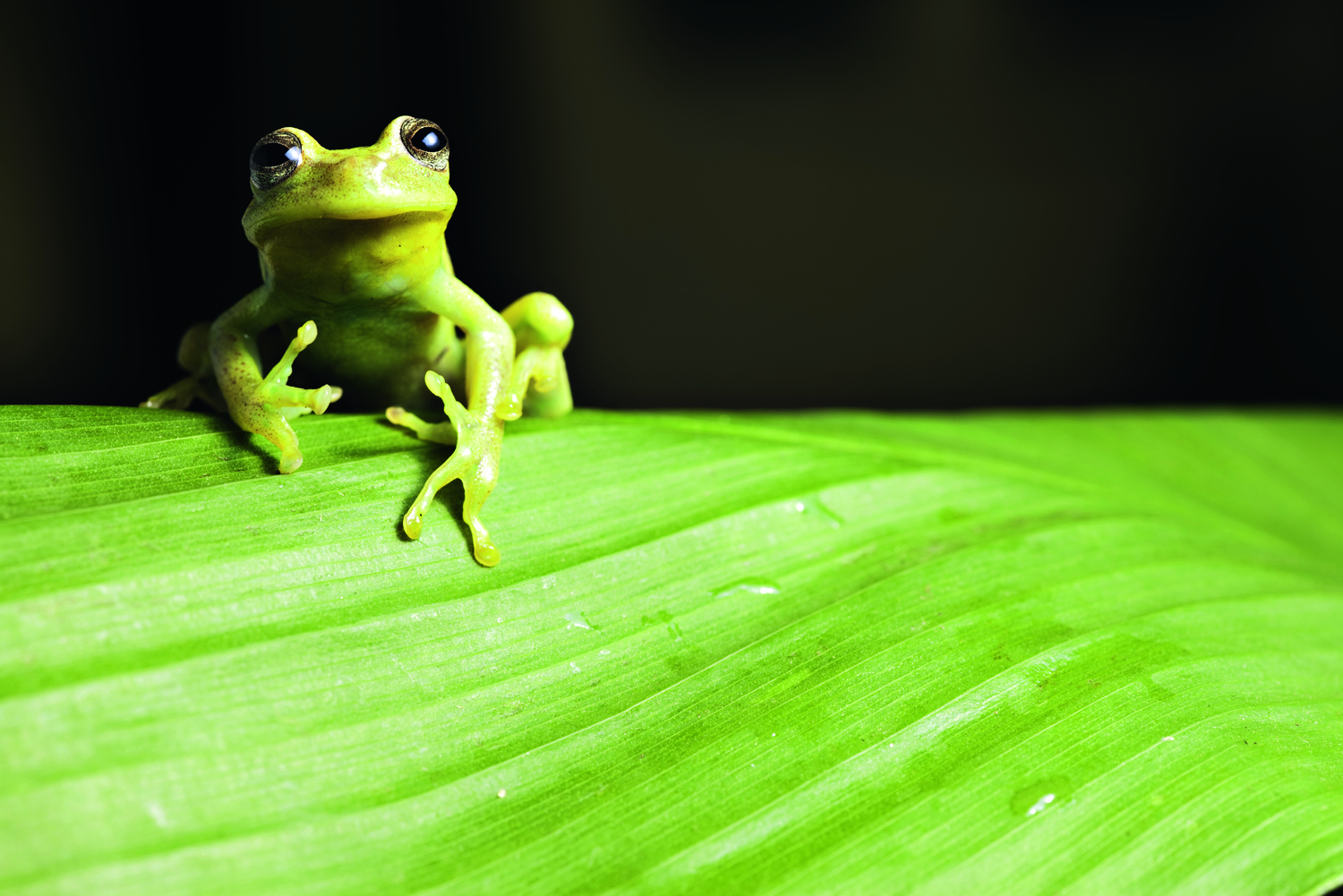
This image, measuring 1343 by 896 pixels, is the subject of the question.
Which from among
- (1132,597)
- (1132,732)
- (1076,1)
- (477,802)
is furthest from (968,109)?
(477,802)

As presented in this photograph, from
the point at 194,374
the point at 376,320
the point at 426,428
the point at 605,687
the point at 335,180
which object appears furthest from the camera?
the point at 194,374

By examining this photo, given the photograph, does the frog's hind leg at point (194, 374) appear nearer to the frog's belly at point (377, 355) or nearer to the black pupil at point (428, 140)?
the frog's belly at point (377, 355)

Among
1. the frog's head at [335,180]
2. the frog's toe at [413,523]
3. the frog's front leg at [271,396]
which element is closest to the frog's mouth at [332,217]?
the frog's head at [335,180]

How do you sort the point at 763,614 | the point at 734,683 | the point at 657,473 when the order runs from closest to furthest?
the point at 734,683
the point at 763,614
the point at 657,473

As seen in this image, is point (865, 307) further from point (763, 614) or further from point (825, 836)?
point (825, 836)

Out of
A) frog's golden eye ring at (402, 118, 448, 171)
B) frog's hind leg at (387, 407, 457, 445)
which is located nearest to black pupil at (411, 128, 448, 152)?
frog's golden eye ring at (402, 118, 448, 171)

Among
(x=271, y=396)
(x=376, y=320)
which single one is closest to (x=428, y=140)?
(x=376, y=320)

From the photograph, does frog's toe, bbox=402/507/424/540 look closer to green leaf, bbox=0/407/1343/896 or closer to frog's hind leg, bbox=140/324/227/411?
green leaf, bbox=0/407/1343/896

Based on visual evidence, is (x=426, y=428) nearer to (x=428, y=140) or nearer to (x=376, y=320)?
(x=376, y=320)
